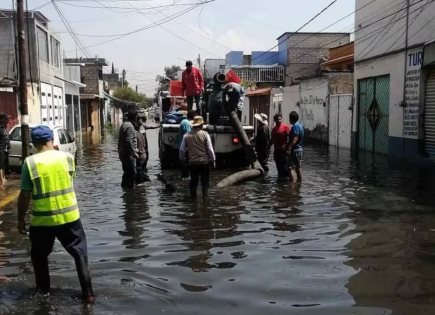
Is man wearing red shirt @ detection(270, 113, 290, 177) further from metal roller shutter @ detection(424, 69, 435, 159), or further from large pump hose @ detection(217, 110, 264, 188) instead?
metal roller shutter @ detection(424, 69, 435, 159)

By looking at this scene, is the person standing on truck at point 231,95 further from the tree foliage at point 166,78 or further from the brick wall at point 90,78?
the brick wall at point 90,78

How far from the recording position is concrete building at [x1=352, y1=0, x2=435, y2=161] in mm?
16141

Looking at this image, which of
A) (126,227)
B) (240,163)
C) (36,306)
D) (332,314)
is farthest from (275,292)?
(240,163)

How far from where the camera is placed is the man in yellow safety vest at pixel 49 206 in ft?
16.3

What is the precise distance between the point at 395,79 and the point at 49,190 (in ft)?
51.6

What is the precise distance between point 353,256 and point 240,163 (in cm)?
968

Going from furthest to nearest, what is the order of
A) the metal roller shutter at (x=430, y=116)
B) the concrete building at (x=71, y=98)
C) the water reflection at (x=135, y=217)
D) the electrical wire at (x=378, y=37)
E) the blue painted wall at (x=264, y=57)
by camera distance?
the blue painted wall at (x=264, y=57) → the concrete building at (x=71, y=98) → the electrical wire at (x=378, y=37) → the metal roller shutter at (x=430, y=116) → the water reflection at (x=135, y=217)

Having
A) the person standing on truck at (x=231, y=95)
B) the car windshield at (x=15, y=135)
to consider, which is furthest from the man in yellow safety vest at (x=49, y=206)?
the car windshield at (x=15, y=135)

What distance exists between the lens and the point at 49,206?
497cm

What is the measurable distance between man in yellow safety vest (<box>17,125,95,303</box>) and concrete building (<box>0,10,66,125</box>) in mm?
19274

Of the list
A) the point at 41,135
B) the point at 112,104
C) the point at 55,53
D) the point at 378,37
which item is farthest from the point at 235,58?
the point at 41,135

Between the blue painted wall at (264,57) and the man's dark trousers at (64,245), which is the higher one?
the blue painted wall at (264,57)

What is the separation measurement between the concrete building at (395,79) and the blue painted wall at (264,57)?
27.1 meters

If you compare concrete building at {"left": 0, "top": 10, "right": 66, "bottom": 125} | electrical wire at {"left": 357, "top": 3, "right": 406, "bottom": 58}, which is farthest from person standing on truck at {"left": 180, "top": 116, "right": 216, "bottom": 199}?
concrete building at {"left": 0, "top": 10, "right": 66, "bottom": 125}
